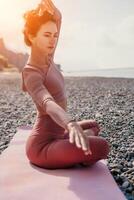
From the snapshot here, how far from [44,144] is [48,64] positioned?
1027mm

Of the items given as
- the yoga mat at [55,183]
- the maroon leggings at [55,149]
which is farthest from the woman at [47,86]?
the yoga mat at [55,183]

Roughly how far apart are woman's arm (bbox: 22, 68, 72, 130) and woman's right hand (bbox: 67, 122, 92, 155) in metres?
0.17

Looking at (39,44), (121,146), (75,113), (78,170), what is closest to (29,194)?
(78,170)

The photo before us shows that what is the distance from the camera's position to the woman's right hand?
3.81 m

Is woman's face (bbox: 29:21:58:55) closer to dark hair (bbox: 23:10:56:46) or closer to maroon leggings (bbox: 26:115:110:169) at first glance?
dark hair (bbox: 23:10:56:46)

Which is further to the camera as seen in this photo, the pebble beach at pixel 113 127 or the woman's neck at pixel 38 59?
the pebble beach at pixel 113 127

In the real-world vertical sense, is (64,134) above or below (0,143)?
above

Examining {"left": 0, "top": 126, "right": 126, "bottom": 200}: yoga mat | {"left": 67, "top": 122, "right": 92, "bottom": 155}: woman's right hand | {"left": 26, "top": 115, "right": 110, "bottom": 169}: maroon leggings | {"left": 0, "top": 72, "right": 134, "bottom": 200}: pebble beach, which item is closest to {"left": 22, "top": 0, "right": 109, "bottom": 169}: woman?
{"left": 26, "top": 115, "right": 110, "bottom": 169}: maroon leggings

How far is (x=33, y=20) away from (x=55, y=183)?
2.02 m

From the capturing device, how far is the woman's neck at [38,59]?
516 centimetres

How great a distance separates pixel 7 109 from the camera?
43.2 ft

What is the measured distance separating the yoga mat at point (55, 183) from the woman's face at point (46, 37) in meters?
1.55

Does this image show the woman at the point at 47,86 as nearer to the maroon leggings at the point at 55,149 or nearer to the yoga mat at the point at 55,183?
the maroon leggings at the point at 55,149

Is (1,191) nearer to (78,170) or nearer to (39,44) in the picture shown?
(78,170)
